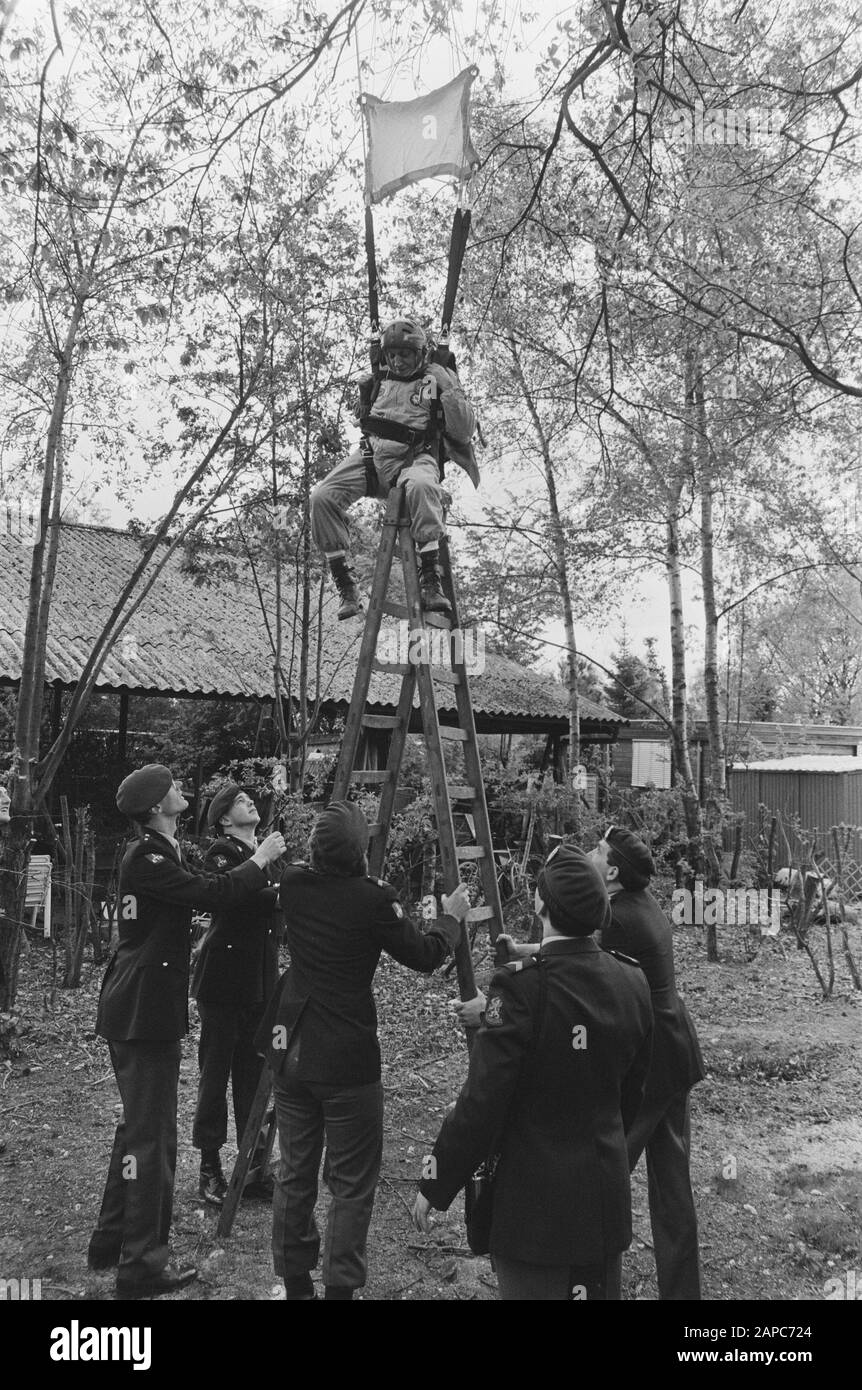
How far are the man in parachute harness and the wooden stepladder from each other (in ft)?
0.27

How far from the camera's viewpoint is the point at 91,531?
613 inches

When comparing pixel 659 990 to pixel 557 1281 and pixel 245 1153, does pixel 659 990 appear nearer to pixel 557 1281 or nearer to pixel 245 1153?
pixel 557 1281

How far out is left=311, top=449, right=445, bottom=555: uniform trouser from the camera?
3984 millimetres

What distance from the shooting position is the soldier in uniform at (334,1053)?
306 centimetres

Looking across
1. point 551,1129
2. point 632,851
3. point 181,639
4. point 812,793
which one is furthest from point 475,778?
point 812,793

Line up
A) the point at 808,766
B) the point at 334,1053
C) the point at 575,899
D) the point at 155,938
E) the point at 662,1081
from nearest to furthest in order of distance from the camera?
the point at 575,899
the point at 334,1053
the point at 662,1081
the point at 155,938
the point at 808,766

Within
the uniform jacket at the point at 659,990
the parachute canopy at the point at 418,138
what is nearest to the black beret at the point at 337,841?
the uniform jacket at the point at 659,990

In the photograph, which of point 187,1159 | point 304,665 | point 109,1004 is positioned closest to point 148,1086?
point 109,1004

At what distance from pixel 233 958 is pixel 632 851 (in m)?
1.84

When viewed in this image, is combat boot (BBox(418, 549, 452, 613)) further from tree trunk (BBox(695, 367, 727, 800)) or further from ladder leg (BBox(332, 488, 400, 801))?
tree trunk (BBox(695, 367, 727, 800))

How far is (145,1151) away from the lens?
336cm

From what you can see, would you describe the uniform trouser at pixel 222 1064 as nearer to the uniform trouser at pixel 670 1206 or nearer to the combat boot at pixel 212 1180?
the combat boot at pixel 212 1180

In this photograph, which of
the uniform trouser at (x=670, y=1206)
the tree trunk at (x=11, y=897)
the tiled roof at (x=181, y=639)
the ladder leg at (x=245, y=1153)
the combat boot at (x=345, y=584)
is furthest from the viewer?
the tiled roof at (x=181, y=639)
